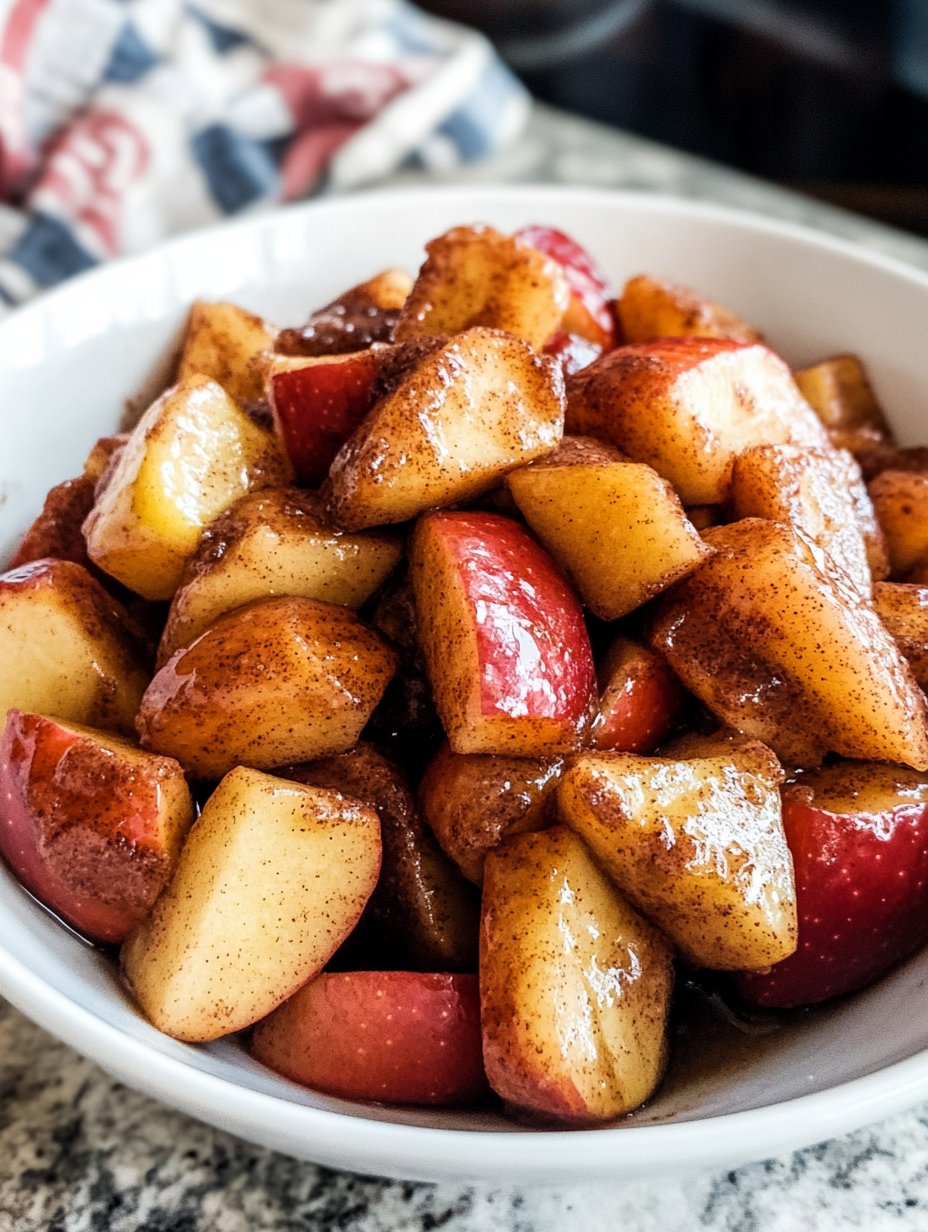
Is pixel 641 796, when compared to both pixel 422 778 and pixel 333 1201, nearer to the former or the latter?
pixel 422 778

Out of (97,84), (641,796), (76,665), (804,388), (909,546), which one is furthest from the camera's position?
(97,84)

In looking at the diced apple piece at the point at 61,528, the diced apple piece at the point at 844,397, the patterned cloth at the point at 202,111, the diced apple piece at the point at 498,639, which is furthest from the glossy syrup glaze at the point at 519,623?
the patterned cloth at the point at 202,111

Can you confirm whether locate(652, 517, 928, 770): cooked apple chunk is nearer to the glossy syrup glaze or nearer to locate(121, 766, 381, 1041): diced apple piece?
the glossy syrup glaze

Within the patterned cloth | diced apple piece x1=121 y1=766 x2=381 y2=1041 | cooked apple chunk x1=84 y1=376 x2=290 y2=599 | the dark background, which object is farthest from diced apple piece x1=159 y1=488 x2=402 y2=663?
the dark background

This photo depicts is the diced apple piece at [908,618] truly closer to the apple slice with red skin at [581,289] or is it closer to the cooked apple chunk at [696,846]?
the cooked apple chunk at [696,846]

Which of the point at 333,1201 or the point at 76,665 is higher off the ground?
the point at 76,665

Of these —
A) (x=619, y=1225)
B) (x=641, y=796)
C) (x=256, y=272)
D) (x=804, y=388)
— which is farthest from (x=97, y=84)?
(x=619, y=1225)

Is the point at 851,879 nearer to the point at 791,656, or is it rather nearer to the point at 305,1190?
the point at 791,656
